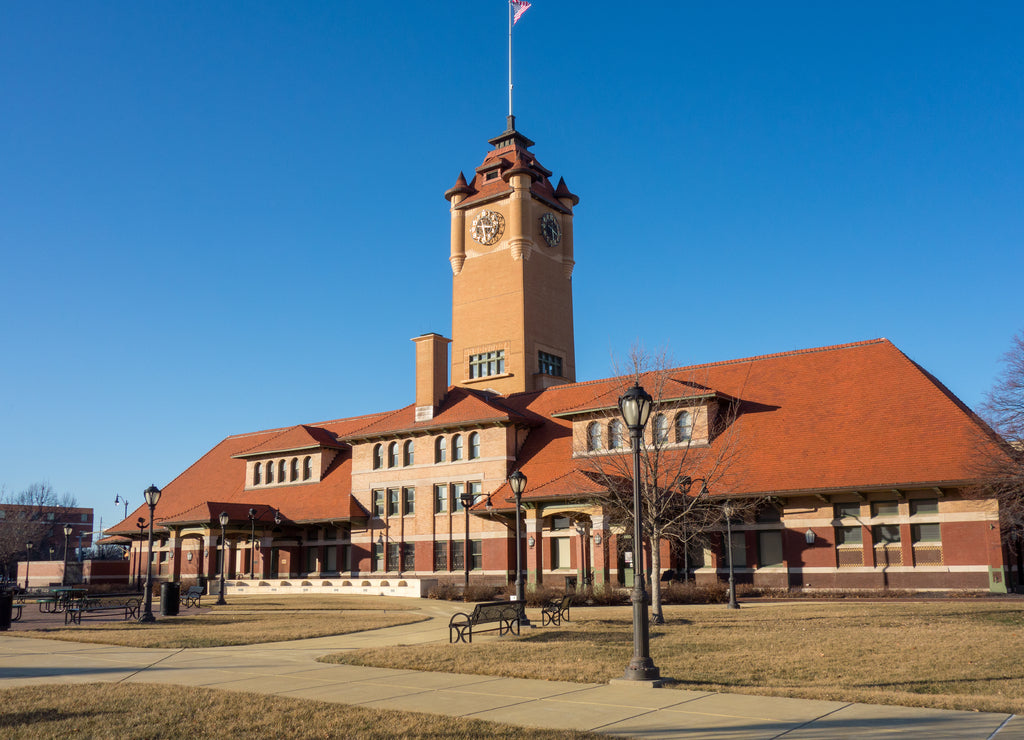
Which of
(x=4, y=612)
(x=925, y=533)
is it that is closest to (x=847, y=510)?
(x=925, y=533)

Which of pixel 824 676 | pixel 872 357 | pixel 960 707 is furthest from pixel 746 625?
pixel 872 357

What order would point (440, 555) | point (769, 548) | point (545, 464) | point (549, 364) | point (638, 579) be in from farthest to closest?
1. point (549, 364)
2. point (440, 555)
3. point (545, 464)
4. point (769, 548)
5. point (638, 579)

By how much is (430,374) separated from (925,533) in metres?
27.6

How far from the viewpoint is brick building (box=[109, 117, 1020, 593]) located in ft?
117

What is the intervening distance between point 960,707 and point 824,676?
305 cm

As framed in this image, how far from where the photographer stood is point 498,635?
850 inches

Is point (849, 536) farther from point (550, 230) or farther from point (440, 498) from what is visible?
point (550, 230)

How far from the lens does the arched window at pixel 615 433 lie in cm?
4197

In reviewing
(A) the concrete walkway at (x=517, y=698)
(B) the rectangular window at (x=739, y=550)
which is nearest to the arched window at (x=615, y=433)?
(B) the rectangular window at (x=739, y=550)

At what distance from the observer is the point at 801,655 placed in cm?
1577

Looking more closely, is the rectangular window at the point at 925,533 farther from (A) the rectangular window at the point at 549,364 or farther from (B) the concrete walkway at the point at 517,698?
(A) the rectangular window at the point at 549,364

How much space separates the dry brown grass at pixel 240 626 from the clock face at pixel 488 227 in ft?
114

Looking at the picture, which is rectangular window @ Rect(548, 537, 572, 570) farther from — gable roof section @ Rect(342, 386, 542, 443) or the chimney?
the chimney

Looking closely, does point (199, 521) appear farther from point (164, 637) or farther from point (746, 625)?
→ point (746, 625)
